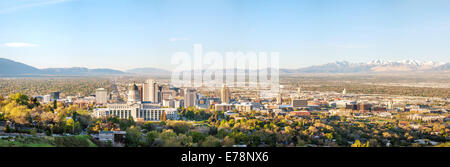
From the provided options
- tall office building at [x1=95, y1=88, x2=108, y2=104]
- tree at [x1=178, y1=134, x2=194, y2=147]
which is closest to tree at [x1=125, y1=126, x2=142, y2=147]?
tree at [x1=178, y1=134, x2=194, y2=147]

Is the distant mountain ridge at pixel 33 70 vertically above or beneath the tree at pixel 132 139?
above

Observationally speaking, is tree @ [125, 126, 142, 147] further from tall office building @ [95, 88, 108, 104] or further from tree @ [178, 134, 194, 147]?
tall office building @ [95, 88, 108, 104]

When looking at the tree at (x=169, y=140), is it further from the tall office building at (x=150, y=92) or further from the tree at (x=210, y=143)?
the tall office building at (x=150, y=92)

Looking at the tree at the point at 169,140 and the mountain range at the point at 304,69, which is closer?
the tree at the point at 169,140

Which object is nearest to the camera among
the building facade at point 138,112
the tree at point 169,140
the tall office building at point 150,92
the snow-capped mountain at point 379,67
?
the tree at point 169,140

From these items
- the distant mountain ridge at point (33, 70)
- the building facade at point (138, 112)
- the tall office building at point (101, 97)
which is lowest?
the building facade at point (138, 112)

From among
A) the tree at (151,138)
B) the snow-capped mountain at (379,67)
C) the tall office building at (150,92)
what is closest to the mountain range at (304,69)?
the snow-capped mountain at (379,67)

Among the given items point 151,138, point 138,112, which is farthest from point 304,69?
point 151,138

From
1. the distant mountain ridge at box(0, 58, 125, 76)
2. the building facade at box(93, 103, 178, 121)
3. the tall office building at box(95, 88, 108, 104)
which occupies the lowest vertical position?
the building facade at box(93, 103, 178, 121)
